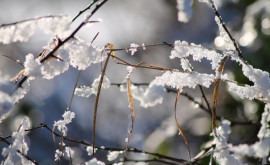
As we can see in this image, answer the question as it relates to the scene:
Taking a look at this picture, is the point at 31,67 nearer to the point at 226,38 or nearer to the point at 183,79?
the point at 183,79

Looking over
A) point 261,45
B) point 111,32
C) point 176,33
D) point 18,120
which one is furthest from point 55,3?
point 261,45

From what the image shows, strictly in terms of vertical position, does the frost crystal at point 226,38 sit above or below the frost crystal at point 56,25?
above

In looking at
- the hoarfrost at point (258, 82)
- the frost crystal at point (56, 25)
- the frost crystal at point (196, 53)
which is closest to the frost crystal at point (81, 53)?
the frost crystal at point (56, 25)

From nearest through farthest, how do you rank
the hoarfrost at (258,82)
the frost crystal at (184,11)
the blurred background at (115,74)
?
the frost crystal at (184,11), the hoarfrost at (258,82), the blurred background at (115,74)

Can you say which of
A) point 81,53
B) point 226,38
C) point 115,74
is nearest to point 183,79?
point 226,38

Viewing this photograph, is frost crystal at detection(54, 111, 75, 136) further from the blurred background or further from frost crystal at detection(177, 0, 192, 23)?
the blurred background

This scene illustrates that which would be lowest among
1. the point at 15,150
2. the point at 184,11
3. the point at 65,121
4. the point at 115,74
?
the point at 15,150

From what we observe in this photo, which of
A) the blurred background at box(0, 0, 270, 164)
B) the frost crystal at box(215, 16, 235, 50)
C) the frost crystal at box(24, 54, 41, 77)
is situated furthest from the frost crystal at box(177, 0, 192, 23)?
the blurred background at box(0, 0, 270, 164)

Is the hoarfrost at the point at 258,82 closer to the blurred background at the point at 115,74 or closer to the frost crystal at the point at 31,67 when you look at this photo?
the frost crystal at the point at 31,67
